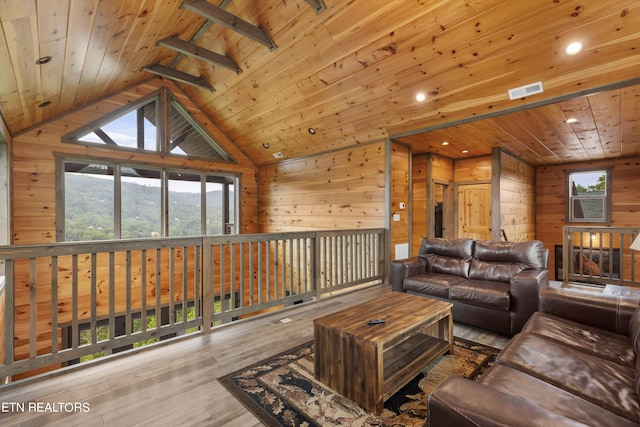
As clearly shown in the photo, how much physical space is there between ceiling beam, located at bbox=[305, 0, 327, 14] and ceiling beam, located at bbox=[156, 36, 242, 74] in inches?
73.1

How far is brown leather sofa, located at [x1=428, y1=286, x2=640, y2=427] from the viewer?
3.32 ft

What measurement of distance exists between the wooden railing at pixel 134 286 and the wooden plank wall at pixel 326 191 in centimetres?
73

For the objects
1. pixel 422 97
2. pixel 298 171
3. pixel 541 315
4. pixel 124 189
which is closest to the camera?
pixel 541 315

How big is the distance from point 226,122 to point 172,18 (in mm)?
2857

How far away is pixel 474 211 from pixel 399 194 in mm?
2710

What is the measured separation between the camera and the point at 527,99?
3.53m

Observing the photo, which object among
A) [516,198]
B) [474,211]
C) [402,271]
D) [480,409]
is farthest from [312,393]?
[516,198]

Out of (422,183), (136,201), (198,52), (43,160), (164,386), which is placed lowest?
(164,386)

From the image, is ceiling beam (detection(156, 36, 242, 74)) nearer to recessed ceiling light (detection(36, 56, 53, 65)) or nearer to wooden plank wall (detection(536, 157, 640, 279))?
recessed ceiling light (detection(36, 56, 53, 65))

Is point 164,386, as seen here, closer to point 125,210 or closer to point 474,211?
point 125,210

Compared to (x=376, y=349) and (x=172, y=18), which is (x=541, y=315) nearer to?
(x=376, y=349)

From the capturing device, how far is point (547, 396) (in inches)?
50.9

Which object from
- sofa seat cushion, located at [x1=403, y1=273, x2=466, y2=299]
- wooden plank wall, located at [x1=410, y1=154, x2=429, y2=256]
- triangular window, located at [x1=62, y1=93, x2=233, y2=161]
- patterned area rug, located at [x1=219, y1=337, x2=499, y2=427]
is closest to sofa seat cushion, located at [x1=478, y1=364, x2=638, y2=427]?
patterned area rug, located at [x1=219, y1=337, x2=499, y2=427]

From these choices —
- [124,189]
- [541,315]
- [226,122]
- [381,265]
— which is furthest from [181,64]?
[541,315]
